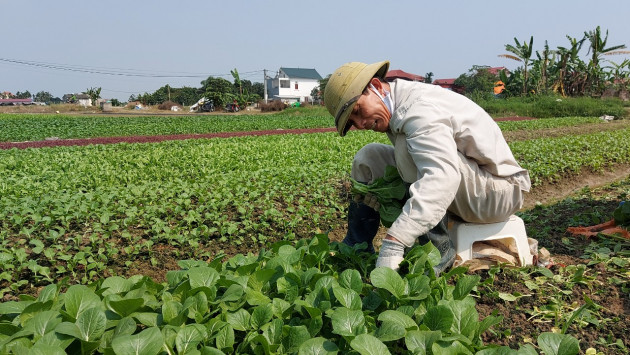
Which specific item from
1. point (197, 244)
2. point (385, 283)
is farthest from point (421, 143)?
point (197, 244)

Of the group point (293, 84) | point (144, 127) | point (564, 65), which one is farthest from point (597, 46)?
point (293, 84)

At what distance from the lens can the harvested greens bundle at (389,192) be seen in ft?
8.04

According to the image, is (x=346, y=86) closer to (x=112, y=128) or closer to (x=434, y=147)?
(x=434, y=147)

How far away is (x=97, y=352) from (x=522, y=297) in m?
1.77

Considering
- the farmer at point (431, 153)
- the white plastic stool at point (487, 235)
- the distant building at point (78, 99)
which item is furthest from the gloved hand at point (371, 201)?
the distant building at point (78, 99)

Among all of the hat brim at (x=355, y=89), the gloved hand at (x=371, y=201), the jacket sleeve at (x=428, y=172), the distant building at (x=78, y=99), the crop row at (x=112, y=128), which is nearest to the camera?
the jacket sleeve at (x=428, y=172)

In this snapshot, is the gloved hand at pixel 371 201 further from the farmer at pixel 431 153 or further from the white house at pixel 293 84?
the white house at pixel 293 84

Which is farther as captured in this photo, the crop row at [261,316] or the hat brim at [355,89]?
the hat brim at [355,89]

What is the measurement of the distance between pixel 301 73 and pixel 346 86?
77843 millimetres

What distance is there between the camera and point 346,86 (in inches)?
88.4

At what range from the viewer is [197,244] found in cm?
382

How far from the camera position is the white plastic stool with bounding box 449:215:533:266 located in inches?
98.4

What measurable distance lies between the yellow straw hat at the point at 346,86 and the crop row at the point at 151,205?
1.10 metres

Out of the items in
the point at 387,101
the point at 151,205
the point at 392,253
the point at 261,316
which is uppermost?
the point at 387,101
